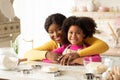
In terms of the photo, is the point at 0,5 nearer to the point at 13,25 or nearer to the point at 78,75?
the point at 13,25

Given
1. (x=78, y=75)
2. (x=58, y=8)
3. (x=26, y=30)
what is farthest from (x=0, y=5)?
(x=26, y=30)

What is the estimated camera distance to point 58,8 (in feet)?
12.3

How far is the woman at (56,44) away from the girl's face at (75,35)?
0.09m

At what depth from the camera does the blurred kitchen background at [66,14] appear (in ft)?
11.0

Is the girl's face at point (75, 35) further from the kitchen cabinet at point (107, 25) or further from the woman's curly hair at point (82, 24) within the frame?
the kitchen cabinet at point (107, 25)

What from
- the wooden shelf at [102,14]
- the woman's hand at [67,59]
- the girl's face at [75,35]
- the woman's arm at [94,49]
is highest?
the wooden shelf at [102,14]

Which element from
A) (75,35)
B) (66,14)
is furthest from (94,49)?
(66,14)

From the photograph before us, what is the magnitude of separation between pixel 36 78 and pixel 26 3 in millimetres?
2999

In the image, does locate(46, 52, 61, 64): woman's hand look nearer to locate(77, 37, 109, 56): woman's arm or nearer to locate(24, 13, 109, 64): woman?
locate(24, 13, 109, 64): woman

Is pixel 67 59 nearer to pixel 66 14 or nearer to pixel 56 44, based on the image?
pixel 56 44

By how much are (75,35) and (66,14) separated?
1.98 m

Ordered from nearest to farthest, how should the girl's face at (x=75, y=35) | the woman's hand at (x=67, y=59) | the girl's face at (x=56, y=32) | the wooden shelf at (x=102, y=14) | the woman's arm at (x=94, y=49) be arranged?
the woman's hand at (x=67, y=59) → the woman's arm at (x=94, y=49) → the girl's face at (x=75, y=35) → the girl's face at (x=56, y=32) → the wooden shelf at (x=102, y=14)

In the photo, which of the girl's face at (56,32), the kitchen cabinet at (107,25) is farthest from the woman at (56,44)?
the kitchen cabinet at (107,25)

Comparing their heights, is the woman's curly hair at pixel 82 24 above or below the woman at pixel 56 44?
above
